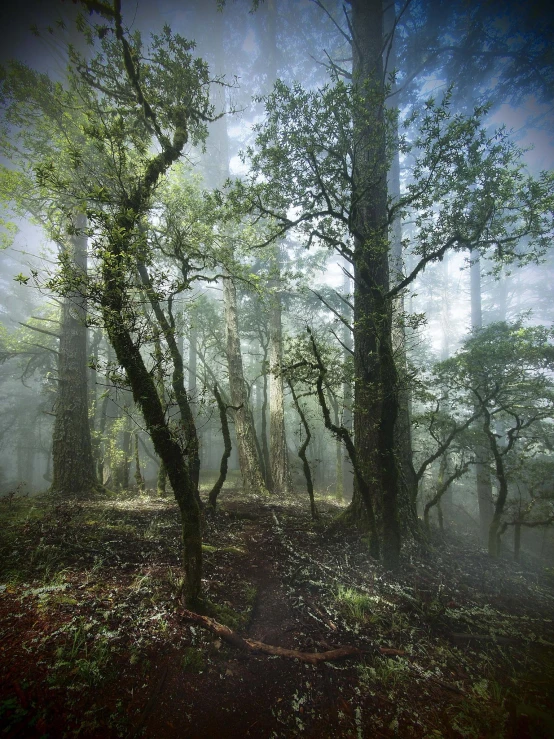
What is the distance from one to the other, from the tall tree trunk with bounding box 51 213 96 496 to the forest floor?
2683 millimetres

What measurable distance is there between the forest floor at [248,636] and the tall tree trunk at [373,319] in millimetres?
1474

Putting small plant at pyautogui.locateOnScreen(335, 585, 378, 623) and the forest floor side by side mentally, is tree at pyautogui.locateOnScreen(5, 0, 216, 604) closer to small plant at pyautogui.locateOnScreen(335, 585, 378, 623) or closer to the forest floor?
the forest floor

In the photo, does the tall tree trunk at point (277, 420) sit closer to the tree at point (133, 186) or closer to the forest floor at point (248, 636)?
the tree at point (133, 186)

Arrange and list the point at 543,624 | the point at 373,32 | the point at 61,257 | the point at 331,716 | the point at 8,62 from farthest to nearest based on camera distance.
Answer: the point at 8,62 → the point at 373,32 → the point at 543,624 → the point at 61,257 → the point at 331,716

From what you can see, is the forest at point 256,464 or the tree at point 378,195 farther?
the tree at point 378,195

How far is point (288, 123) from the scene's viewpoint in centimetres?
643

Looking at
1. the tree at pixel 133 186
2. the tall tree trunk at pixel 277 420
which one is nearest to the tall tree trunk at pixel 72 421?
the tree at pixel 133 186

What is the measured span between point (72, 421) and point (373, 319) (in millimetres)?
9230

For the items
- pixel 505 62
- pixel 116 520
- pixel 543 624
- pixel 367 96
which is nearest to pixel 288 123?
pixel 367 96

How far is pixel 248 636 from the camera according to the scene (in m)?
3.91

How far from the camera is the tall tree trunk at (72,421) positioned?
28.6 ft

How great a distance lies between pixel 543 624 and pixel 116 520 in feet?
27.0

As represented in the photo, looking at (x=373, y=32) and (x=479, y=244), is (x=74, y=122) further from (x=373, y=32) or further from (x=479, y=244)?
(x=479, y=244)

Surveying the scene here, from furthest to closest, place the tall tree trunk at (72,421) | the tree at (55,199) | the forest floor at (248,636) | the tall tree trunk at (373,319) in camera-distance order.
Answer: the tree at (55,199)
the tall tree trunk at (72,421)
the tall tree trunk at (373,319)
the forest floor at (248,636)
